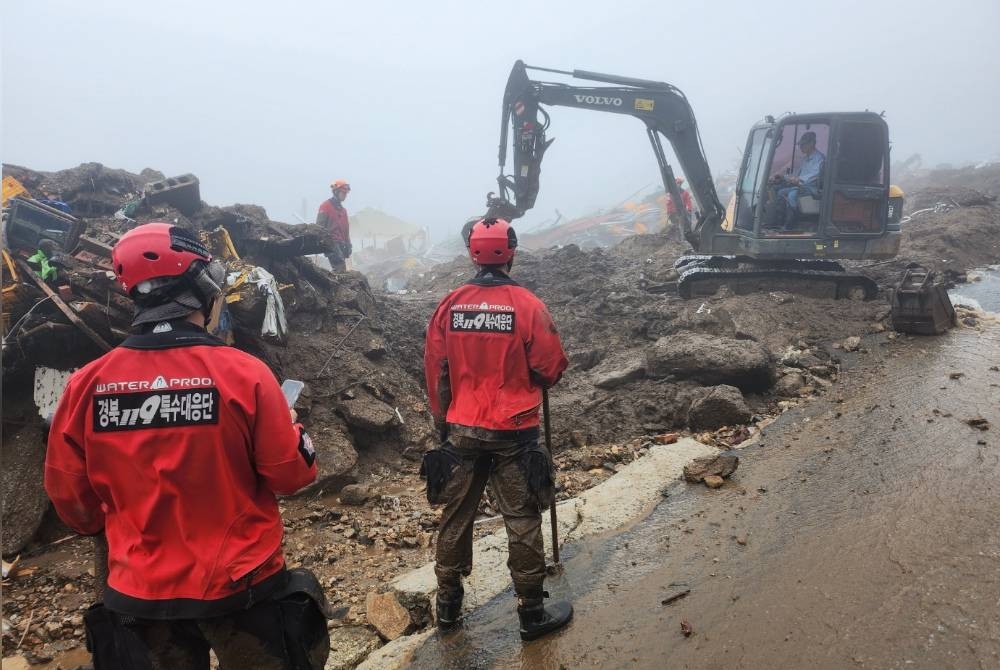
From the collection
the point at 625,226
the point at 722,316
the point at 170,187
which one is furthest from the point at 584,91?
the point at 625,226

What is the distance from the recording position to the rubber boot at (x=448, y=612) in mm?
2926

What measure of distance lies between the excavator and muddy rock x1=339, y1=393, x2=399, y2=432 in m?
5.33

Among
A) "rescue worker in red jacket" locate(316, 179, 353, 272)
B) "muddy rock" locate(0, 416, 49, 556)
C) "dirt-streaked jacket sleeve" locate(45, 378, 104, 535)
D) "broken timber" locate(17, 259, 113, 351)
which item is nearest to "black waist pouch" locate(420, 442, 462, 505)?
"dirt-streaked jacket sleeve" locate(45, 378, 104, 535)

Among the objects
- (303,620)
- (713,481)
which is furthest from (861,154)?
(303,620)

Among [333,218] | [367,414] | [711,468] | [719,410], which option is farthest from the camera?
[333,218]

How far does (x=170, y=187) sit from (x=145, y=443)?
6202 mm

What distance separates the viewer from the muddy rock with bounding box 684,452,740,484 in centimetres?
398

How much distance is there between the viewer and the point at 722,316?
7.18 metres

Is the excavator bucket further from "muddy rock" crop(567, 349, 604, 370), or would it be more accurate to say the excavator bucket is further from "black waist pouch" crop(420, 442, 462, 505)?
"black waist pouch" crop(420, 442, 462, 505)

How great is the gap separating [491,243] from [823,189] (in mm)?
7459

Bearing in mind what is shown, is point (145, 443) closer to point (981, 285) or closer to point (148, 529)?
point (148, 529)

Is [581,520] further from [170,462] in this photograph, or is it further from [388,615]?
[170,462]

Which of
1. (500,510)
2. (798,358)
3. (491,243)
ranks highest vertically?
(491,243)

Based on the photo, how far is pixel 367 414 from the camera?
5.42 m
